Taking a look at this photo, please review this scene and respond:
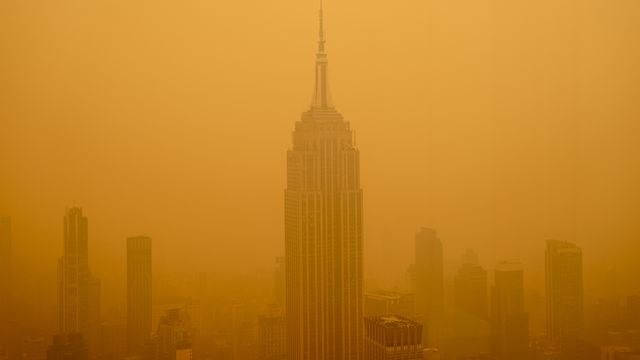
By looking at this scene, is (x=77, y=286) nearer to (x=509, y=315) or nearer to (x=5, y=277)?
(x=5, y=277)

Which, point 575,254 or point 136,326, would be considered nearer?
point 136,326

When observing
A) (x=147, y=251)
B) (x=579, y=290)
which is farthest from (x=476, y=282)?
(x=147, y=251)

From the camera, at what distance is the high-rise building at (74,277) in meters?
3.83

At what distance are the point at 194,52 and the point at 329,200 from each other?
1086mm

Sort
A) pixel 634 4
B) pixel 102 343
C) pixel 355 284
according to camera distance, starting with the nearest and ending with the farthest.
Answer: pixel 102 343
pixel 355 284
pixel 634 4

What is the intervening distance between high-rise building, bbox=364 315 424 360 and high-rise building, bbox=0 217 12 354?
1846 mm

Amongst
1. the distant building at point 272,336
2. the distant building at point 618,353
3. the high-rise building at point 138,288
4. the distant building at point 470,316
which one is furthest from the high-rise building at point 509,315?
the high-rise building at point 138,288

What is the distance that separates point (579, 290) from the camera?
14.3 ft

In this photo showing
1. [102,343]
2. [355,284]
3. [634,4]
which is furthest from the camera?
[634,4]

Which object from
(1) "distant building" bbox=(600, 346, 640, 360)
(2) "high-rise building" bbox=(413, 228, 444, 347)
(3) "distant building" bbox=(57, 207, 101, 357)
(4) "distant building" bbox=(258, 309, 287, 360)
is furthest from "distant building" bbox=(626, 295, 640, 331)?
(3) "distant building" bbox=(57, 207, 101, 357)

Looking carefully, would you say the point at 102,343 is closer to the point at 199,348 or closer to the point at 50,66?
the point at 199,348

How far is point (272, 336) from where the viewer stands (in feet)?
13.3

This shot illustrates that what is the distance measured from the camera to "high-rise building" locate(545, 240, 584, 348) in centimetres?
427

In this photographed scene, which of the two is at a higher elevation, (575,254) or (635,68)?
(635,68)
